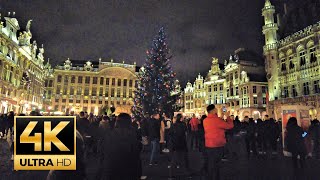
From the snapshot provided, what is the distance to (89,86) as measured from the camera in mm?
75438

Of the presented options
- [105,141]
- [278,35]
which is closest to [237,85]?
[278,35]

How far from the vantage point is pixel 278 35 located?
42.5 meters

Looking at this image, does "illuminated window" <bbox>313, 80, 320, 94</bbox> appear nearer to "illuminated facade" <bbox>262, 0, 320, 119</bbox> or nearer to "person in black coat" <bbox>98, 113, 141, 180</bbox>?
"illuminated facade" <bbox>262, 0, 320, 119</bbox>

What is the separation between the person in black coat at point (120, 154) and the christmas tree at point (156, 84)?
2231 cm

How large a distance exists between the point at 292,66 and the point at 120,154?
3961cm

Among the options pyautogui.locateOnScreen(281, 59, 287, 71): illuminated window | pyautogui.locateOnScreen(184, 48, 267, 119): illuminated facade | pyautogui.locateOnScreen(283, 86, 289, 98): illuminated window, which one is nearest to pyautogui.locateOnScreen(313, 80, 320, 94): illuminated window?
pyautogui.locateOnScreen(283, 86, 289, 98): illuminated window

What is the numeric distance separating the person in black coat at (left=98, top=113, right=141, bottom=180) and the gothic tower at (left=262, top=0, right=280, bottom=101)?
40363 millimetres

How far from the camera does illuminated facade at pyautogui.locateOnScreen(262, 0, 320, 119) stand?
32000 mm

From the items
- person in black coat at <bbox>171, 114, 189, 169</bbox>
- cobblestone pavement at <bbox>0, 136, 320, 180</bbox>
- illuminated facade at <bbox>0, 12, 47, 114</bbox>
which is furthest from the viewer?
illuminated facade at <bbox>0, 12, 47, 114</bbox>

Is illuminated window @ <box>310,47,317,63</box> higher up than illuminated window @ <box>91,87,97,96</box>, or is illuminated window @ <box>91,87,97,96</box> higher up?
illuminated window @ <box>310,47,317,63</box>

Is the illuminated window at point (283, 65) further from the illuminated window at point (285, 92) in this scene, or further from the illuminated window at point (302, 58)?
the illuminated window at point (302, 58)

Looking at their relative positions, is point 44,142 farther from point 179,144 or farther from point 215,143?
point 179,144

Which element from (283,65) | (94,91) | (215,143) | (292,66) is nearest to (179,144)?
(215,143)

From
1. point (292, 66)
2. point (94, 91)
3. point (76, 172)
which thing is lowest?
point (76, 172)
